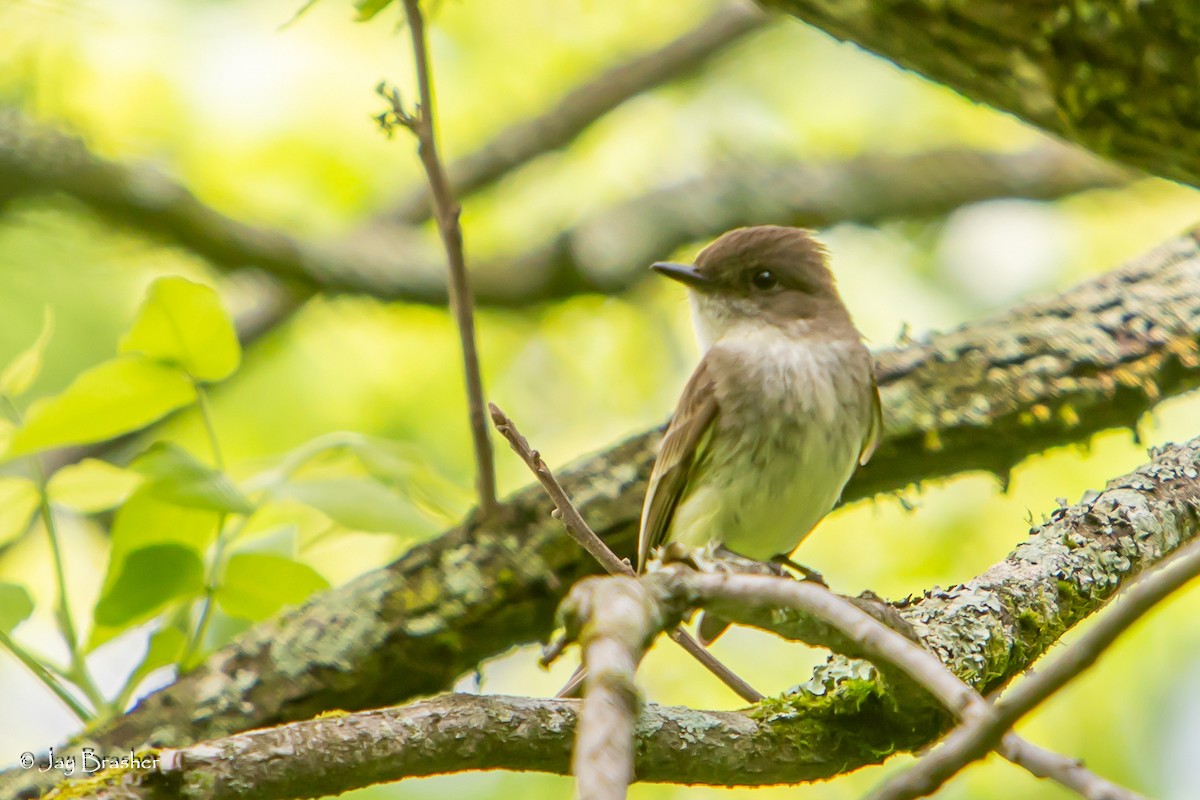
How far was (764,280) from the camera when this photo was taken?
4477mm

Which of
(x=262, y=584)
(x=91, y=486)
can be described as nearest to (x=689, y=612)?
(x=262, y=584)

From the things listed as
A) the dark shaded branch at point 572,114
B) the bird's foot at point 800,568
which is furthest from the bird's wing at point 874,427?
the dark shaded branch at point 572,114

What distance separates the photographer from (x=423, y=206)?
6.24 meters

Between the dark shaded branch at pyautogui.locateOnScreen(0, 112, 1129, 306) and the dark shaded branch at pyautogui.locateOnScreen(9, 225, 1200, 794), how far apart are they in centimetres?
180

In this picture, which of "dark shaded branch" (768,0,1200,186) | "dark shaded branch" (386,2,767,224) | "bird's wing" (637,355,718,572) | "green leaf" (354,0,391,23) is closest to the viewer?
"green leaf" (354,0,391,23)

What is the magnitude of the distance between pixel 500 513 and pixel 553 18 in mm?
3938

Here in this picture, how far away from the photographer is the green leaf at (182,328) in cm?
308

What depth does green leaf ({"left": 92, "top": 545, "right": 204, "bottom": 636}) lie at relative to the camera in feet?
10.1

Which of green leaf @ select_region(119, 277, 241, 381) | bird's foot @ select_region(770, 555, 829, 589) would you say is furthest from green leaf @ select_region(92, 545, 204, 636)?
bird's foot @ select_region(770, 555, 829, 589)

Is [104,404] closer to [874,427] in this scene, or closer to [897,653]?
[897,653]

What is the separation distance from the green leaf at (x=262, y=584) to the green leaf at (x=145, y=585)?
0.40ft

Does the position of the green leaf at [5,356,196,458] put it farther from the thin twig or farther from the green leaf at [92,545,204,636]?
the thin twig

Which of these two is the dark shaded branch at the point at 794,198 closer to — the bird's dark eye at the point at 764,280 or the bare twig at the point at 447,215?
the bird's dark eye at the point at 764,280

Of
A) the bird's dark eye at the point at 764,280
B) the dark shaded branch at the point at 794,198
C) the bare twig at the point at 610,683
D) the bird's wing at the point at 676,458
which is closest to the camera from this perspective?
the bare twig at the point at 610,683
